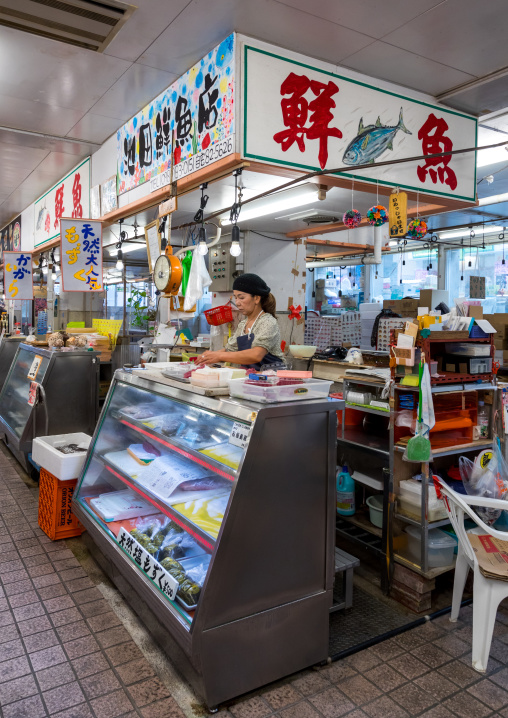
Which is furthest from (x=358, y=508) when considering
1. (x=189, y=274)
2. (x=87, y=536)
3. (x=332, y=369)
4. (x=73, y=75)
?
(x=73, y=75)

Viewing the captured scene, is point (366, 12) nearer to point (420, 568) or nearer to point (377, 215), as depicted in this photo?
point (377, 215)

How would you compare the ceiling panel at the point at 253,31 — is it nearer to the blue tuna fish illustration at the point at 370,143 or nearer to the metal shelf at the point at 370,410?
the blue tuna fish illustration at the point at 370,143

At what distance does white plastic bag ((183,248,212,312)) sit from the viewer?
4.66 m

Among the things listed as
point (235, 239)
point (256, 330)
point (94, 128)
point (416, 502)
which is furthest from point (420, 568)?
point (94, 128)

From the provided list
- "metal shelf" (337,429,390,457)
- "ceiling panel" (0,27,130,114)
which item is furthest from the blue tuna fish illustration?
"metal shelf" (337,429,390,457)

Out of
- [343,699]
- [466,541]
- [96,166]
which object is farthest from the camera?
[96,166]

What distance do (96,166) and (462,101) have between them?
4.85 metres

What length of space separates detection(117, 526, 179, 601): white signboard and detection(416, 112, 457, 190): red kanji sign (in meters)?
4.38

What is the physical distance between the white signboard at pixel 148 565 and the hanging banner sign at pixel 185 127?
3035 mm

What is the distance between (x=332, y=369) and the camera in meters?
5.41

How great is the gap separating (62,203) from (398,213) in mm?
6411

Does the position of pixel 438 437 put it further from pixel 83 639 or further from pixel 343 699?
pixel 83 639

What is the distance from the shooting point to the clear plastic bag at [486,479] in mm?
3525

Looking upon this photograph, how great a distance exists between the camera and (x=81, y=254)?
7039 millimetres
